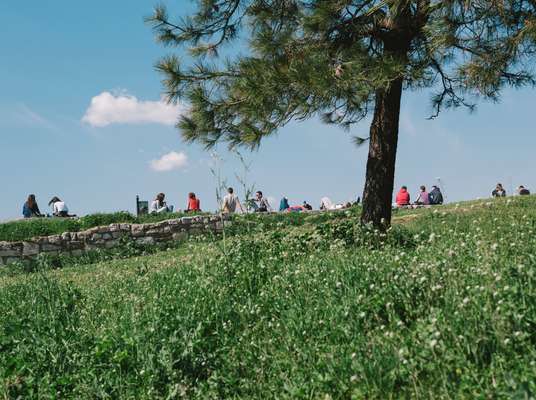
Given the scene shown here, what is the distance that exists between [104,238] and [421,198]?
45.7 ft

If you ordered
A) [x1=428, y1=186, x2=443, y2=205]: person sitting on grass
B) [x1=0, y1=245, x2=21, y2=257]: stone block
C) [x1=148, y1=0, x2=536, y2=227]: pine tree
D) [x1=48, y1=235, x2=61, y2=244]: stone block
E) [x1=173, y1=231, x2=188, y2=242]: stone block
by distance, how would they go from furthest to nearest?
[x1=428, y1=186, x2=443, y2=205]: person sitting on grass < [x1=173, y1=231, x2=188, y2=242]: stone block < [x1=48, y1=235, x2=61, y2=244]: stone block < [x1=0, y1=245, x2=21, y2=257]: stone block < [x1=148, y1=0, x2=536, y2=227]: pine tree

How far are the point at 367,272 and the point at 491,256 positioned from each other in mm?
1111

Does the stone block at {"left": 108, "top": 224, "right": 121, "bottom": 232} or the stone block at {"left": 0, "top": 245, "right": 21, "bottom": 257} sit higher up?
the stone block at {"left": 108, "top": 224, "right": 121, "bottom": 232}

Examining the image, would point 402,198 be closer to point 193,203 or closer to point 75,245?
point 193,203

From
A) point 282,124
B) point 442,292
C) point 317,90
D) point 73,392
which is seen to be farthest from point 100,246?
point 442,292

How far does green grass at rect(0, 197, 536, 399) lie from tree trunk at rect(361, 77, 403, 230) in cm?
339

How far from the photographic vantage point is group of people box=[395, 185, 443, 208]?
24047mm

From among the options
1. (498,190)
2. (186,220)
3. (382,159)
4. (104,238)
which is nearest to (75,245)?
(104,238)

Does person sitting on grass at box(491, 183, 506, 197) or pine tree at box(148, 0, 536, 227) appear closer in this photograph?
pine tree at box(148, 0, 536, 227)

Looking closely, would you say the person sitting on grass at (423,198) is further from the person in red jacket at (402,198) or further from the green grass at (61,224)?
the green grass at (61,224)

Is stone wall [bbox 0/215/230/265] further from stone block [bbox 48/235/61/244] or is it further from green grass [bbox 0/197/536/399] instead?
green grass [bbox 0/197/536/399]

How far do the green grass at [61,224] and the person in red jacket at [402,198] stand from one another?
30.7 feet

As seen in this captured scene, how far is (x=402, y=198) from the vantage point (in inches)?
947

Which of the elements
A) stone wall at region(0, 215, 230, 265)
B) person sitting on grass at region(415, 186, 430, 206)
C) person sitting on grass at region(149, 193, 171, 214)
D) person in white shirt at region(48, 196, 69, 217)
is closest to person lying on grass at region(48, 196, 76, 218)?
person in white shirt at region(48, 196, 69, 217)
